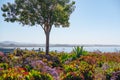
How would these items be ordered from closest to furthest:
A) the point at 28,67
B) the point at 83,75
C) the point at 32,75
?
1. the point at 32,75
2. the point at 83,75
3. the point at 28,67

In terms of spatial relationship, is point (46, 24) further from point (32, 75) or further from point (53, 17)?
point (32, 75)

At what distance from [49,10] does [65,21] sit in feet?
6.93

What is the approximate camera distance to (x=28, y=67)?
55.2ft

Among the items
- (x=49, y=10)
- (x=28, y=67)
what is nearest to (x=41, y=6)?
(x=49, y=10)

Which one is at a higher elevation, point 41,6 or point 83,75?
point 41,6

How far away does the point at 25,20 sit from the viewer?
38.5 meters

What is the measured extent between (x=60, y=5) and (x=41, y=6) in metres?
2.08

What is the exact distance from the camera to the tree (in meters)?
37.4

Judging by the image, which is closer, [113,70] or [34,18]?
[113,70]

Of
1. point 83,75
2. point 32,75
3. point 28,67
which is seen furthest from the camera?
point 28,67

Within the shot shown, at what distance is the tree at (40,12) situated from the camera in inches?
1471

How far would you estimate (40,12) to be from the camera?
3791 cm

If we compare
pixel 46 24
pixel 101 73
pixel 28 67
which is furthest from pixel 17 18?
pixel 101 73

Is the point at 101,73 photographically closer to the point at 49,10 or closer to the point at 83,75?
the point at 83,75
